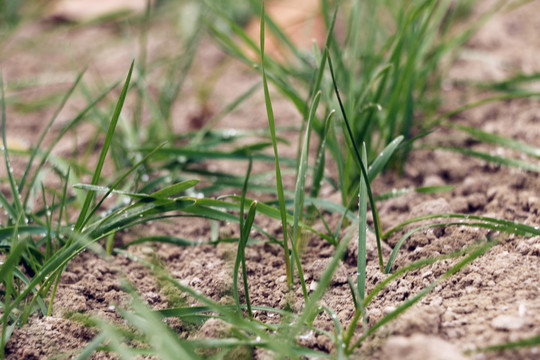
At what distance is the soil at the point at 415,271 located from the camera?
2.36 ft

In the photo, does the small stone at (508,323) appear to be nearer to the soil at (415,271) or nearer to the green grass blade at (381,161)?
the soil at (415,271)

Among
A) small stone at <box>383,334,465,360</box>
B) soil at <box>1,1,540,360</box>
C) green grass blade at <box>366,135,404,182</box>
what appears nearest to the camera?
small stone at <box>383,334,465,360</box>

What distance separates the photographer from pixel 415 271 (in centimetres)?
90

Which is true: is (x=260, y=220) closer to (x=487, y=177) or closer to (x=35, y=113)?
(x=487, y=177)

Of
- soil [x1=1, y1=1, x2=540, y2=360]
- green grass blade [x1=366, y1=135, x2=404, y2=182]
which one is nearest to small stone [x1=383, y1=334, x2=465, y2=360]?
soil [x1=1, y1=1, x2=540, y2=360]

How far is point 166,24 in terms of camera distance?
212 cm

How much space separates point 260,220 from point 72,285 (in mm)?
389

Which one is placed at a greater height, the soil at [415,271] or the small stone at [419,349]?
the soil at [415,271]

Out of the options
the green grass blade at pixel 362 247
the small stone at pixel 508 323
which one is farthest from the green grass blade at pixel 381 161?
the small stone at pixel 508 323

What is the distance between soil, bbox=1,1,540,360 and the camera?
28.4 inches

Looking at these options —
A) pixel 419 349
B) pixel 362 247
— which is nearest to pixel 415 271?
pixel 362 247

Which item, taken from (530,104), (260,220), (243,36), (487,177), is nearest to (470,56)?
(530,104)

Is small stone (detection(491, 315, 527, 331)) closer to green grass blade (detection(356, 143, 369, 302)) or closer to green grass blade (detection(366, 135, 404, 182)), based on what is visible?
green grass blade (detection(356, 143, 369, 302))

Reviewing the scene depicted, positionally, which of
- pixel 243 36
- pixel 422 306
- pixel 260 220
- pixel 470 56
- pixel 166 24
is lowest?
pixel 422 306
